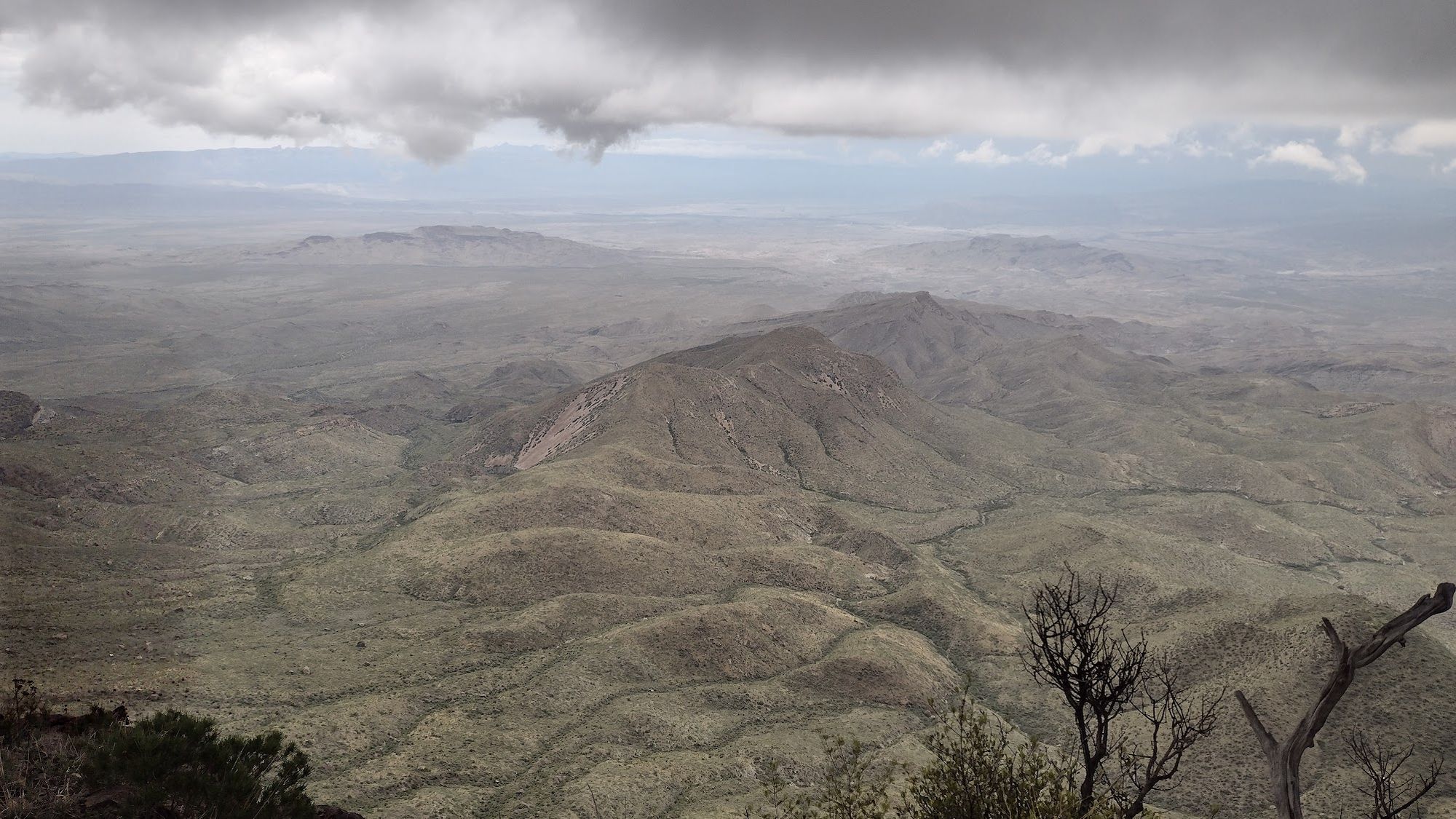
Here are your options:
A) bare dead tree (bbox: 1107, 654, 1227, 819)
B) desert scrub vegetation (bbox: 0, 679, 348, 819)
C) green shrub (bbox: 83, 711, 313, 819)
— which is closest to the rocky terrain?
bare dead tree (bbox: 1107, 654, 1227, 819)

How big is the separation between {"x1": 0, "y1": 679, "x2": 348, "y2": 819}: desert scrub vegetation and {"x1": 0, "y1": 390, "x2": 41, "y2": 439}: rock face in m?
115

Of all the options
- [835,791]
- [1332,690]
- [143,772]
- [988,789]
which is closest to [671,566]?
[143,772]

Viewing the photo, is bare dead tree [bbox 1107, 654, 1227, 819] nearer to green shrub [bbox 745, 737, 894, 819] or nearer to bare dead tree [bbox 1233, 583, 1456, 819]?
bare dead tree [bbox 1233, 583, 1456, 819]

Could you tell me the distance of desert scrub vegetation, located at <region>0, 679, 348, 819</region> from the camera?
75.4 feet

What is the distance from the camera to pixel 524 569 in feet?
270

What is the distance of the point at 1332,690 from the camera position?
16.7 m

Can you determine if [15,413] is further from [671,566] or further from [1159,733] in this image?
[1159,733]

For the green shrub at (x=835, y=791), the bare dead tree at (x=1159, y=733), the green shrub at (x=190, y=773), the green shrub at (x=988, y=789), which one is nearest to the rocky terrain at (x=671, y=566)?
the bare dead tree at (x=1159, y=733)

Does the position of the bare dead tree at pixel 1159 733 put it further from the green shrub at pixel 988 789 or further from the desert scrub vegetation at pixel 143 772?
the desert scrub vegetation at pixel 143 772

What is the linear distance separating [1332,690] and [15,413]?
504 feet

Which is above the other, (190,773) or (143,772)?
(143,772)

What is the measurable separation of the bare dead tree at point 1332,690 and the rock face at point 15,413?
143271 millimetres

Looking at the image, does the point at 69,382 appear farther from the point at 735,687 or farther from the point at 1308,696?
the point at 1308,696

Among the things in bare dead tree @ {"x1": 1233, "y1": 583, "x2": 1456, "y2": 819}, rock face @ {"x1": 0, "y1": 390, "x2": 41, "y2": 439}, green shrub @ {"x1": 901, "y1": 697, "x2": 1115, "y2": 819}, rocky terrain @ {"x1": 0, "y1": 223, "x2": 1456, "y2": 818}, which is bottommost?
rocky terrain @ {"x1": 0, "y1": 223, "x2": 1456, "y2": 818}
